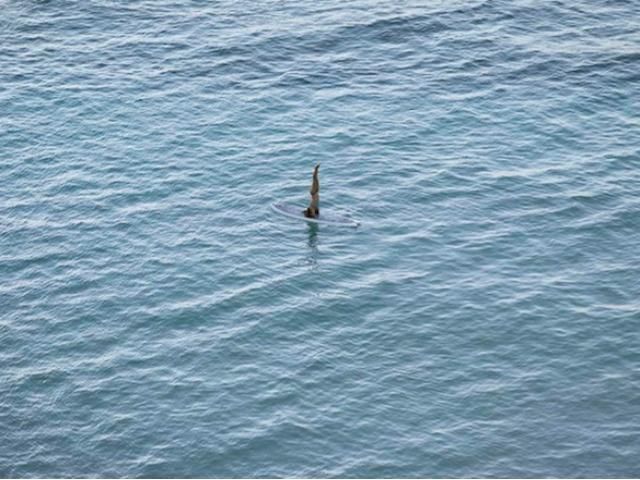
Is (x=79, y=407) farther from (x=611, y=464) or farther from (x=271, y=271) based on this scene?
(x=611, y=464)

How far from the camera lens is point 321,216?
73.8 metres

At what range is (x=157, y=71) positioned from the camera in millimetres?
95312

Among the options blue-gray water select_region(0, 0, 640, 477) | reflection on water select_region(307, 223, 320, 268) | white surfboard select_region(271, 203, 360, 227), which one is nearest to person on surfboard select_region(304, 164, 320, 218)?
white surfboard select_region(271, 203, 360, 227)

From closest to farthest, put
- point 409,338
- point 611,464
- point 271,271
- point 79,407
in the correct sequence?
point 611,464
point 79,407
point 409,338
point 271,271

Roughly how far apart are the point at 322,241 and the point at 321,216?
97.5 inches

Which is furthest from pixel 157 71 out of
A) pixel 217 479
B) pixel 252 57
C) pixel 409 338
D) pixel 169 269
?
pixel 217 479

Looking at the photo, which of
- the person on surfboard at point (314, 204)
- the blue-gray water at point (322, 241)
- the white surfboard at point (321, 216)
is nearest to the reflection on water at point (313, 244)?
the blue-gray water at point (322, 241)

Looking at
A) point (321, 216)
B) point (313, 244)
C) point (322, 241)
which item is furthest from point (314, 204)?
point (313, 244)

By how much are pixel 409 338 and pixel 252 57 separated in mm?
41863

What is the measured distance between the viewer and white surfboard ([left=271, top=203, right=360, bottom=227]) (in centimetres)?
7312

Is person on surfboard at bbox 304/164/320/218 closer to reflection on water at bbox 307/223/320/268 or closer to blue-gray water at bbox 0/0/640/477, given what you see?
reflection on water at bbox 307/223/320/268

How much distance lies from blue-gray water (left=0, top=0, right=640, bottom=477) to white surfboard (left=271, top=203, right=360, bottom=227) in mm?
621

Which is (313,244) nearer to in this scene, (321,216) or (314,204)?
(321,216)

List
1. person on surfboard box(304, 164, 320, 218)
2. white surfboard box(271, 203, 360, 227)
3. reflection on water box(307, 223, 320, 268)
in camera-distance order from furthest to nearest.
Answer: white surfboard box(271, 203, 360, 227) → person on surfboard box(304, 164, 320, 218) → reflection on water box(307, 223, 320, 268)
